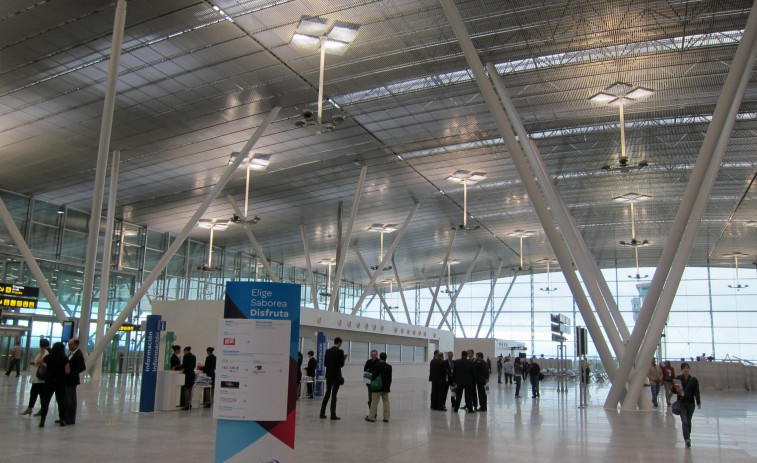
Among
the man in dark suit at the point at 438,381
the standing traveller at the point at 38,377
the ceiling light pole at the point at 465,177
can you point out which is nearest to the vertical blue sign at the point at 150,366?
the standing traveller at the point at 38,377

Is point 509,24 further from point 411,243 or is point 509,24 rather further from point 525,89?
point 411,243

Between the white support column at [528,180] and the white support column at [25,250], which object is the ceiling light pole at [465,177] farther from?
the white support column at [25,250]

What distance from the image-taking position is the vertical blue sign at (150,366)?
45.4 feet

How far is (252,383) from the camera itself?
6.49 m

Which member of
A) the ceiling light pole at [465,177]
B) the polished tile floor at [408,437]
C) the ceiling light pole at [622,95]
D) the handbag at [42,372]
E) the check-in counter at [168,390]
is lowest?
the polished tile floor at [408,437]

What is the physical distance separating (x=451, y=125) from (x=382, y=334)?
60.6ft

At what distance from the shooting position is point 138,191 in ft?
110

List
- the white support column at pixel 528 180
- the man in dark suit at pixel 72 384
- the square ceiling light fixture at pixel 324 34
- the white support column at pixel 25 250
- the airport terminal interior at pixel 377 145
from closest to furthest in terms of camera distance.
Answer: the man in dark suit at pixel 72 384 < the airport terminal interior at pixel 377 145 < the white support column at pixel 528 180 < the square ceiling light fixture at pixel 324 34 < the white support column at pixel 25 250

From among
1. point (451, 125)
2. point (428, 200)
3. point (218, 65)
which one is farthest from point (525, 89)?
point (428, 200)

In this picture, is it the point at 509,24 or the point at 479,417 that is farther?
the point at 509,24

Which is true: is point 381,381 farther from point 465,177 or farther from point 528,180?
point 465,177

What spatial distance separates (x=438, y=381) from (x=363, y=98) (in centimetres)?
1154

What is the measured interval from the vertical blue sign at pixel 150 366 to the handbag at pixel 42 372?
2.19 m

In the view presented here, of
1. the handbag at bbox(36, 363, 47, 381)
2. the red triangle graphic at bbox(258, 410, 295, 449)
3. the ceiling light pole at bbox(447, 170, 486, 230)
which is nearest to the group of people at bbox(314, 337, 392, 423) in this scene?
the handbag at bbox(36, 363, 47, 381)
